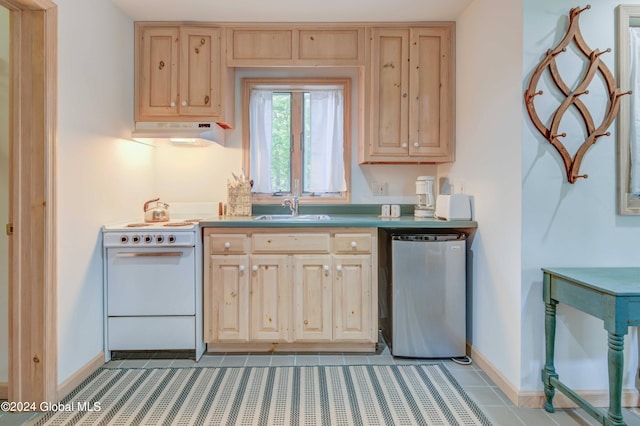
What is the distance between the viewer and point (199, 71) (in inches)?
111

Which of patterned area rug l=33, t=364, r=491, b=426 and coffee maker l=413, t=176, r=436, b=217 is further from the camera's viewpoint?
coffee maker l=413, t=176, r=436, b=217

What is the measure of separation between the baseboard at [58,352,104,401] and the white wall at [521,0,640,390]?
104 inches

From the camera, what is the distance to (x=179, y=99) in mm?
2801

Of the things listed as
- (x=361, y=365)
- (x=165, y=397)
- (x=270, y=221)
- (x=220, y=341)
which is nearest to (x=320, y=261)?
(x=270, y=221)

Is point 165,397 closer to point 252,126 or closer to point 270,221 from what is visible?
point 270,221

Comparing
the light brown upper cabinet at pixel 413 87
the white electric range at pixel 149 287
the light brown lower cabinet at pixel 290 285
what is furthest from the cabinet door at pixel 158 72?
the light brown upper cabinet at pixel 413 87

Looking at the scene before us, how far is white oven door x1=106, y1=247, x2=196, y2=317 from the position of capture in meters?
2.42

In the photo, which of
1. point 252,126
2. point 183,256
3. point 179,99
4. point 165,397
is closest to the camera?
point 165,397

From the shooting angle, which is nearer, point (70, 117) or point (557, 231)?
point (557, 231)

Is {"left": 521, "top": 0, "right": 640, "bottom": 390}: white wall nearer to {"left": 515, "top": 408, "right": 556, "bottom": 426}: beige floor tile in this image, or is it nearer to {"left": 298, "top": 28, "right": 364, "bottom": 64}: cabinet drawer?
{"left": 515, "top": 408, "right": 556, "bottom": 426}: beige floor tile

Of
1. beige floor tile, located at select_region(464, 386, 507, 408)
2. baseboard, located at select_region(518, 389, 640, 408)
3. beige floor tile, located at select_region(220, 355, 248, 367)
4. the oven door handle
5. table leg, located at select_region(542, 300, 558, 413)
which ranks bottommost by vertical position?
beige floor tile, located at select_region(464, 386, 507, 408)

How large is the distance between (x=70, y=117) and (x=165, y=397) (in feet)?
5.60

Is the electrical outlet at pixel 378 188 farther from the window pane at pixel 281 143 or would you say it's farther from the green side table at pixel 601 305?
the green side table at pixel 601 305

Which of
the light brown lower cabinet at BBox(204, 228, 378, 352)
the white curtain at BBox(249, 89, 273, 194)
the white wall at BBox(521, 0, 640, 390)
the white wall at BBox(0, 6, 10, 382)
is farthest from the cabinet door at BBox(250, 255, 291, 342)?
the white wall at BBox(521, 0, 640, 390)
